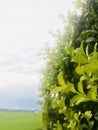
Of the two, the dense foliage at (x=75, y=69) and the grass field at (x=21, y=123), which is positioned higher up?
the dense foliage at (x=75, y=69)

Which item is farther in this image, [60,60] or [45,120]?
[45,120]

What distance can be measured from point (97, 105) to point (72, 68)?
845 millimetres

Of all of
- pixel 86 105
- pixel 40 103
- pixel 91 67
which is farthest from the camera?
pixel 40 103

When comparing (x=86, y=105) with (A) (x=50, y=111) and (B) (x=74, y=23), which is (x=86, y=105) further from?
(A) (x=50, y=111)

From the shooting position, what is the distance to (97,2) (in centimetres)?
322

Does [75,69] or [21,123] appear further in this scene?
[21,123]

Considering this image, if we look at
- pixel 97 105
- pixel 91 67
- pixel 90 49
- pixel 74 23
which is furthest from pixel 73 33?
pixel 91 67

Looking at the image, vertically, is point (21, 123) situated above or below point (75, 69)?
below

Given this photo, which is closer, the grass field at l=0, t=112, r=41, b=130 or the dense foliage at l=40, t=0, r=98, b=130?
the dense foliage at l=40, t=0, r=98, b=130

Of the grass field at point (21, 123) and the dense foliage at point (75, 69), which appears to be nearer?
the dense foliage at point (75, 69)

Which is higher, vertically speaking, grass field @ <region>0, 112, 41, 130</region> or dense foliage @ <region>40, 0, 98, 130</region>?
dense foliage @ <region>40, 0, 98, 130</region>

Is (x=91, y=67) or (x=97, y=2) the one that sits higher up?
(x=97, y=2)

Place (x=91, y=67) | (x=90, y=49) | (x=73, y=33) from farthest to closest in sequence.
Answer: (x=73, y=33) < (x=90, y=49) < (x=91, y=67)

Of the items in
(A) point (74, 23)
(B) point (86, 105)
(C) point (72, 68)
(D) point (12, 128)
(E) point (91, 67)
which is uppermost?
(A) point (74, 23)
